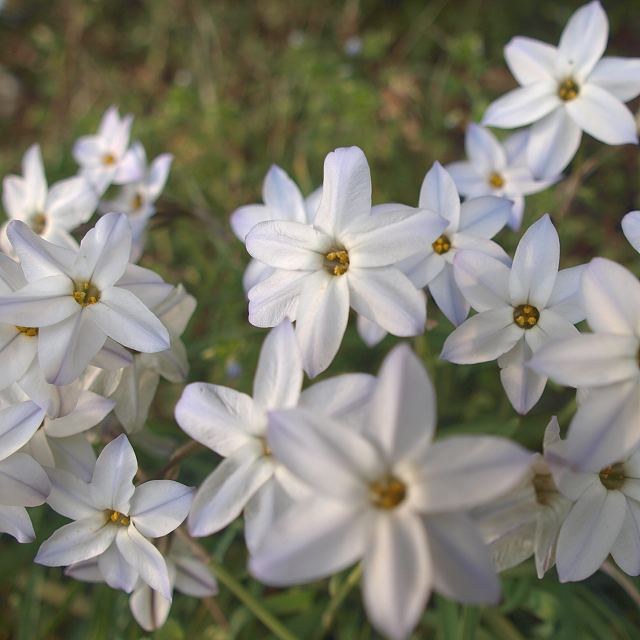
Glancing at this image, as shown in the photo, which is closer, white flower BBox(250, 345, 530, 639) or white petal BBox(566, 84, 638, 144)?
white flower BBox(250, 345, 530, 639)

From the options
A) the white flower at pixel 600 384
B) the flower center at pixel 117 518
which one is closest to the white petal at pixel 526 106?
the white flower at pixel 600 384

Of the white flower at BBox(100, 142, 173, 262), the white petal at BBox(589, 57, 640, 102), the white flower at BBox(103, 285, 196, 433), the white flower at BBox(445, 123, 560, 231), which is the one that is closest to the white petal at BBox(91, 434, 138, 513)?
the white flower at BBox(103, 285, 196, 433)

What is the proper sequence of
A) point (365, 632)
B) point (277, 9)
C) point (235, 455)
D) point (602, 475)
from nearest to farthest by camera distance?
point (235, 455)
point (602, 475)
point (365, 632)
point (277, 9)

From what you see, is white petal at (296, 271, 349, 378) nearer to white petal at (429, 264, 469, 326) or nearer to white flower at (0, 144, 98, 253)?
white petal at (429, 264, 469, 326)

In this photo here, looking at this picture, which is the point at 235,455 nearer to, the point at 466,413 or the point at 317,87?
the point at 466,413

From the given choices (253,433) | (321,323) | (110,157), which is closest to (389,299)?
(321,323)

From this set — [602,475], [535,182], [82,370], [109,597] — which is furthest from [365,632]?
[535,182]
